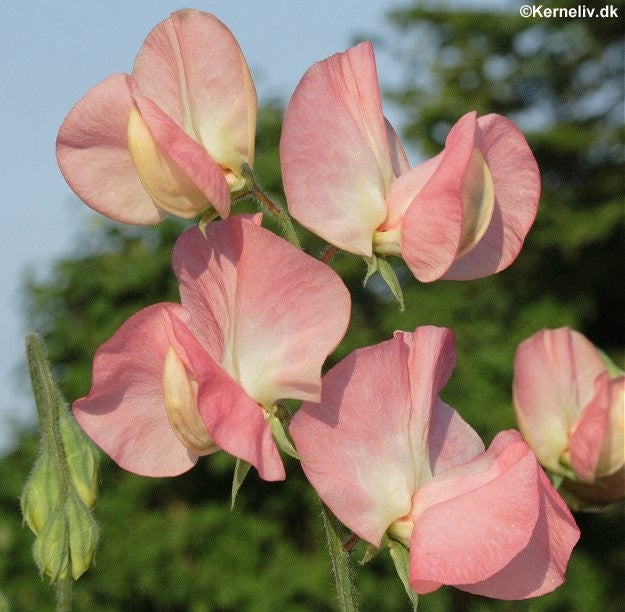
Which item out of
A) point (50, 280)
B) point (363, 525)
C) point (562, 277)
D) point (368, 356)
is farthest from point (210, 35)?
point (562, 277)

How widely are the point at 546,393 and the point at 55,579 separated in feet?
1.91

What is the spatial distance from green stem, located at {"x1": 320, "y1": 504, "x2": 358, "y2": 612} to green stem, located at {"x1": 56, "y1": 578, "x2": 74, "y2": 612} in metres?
0.23

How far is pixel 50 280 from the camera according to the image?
425 cm

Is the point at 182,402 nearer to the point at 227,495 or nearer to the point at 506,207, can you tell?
the point at 506,207

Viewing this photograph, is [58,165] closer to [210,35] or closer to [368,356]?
[210,35]

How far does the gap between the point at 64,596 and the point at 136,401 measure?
0.60 feet

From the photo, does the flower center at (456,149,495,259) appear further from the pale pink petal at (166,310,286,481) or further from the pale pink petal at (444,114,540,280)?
the pale pink petal at (166,310,286,481)

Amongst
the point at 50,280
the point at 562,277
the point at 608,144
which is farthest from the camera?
the point at 608,144

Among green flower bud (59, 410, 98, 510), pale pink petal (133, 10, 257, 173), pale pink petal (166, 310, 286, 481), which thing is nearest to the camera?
pale pink petal (166, 310, 286, 481)

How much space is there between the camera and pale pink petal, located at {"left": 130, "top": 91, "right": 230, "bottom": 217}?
2.90 ft

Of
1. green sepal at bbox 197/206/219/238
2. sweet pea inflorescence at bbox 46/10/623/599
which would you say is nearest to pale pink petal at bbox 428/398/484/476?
sweet pea inflorescence at bbox 46/10/623/599

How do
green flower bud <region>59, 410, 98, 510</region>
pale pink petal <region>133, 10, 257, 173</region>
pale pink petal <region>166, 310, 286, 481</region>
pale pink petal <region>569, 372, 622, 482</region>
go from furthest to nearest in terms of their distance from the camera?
pale pink petal <region>569, 372, 622, 482</region>, green flower bud <region>59, 410, 98, 510</region>, pale pink petal <region>133, 10, 257, 173</region>, pale pink petal <region>166, 310, 286, 481</region>

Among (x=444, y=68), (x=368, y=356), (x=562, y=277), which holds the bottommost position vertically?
(x=562, y=277)

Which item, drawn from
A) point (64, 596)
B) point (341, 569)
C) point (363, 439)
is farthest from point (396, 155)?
point (64, 596)
